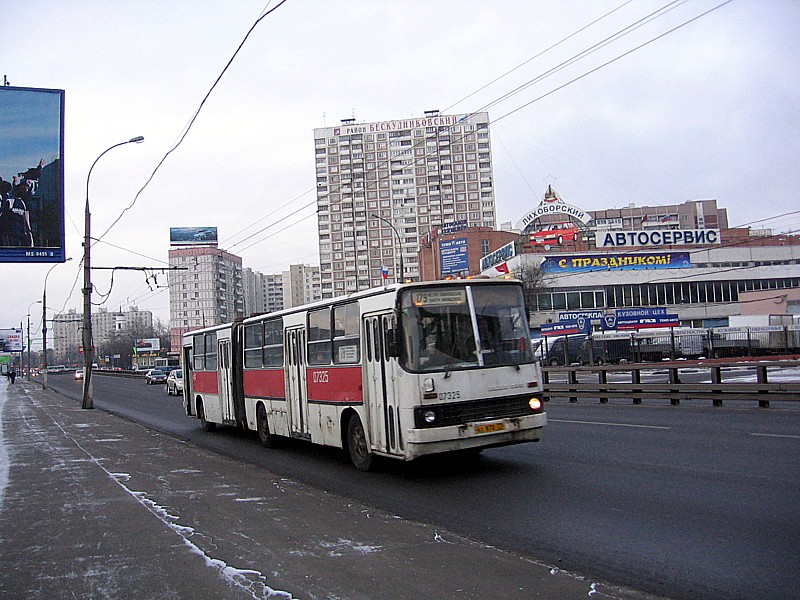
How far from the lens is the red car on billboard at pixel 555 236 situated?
7850 cm

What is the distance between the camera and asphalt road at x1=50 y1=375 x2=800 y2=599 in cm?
561

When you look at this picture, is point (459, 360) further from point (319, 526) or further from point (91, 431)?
point (91, 431)

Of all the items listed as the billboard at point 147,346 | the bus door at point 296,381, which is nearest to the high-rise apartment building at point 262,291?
the billboard at point 147,346

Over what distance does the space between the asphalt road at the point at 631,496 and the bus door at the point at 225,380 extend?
3.00 metres

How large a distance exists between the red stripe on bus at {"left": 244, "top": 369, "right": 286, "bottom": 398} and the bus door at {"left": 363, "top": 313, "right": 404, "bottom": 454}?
389cm

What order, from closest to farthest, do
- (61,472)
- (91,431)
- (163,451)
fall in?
1. (61,472)
2. (163,451)
3. (91,431)

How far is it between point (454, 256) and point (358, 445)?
68739 millimetres

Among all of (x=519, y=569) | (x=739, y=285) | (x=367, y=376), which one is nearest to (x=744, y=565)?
(x=519, y=569)

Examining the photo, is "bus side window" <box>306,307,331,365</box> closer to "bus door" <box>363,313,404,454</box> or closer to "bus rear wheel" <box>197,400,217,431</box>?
"bus door" <box>363,313,404,454</box>

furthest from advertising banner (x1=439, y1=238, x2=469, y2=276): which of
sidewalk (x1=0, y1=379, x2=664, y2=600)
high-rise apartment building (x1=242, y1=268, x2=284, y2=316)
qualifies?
sidewalk (x1=0, y1=379, x2=664, y2=600)

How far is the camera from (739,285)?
75.0 metres

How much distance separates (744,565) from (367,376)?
245 inches

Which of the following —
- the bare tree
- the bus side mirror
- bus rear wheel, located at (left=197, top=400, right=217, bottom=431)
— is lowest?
bus rear wheel, located at (left=197, top=400, right=217, bottom=431)

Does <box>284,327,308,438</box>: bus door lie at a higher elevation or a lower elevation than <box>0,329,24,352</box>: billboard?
lower
